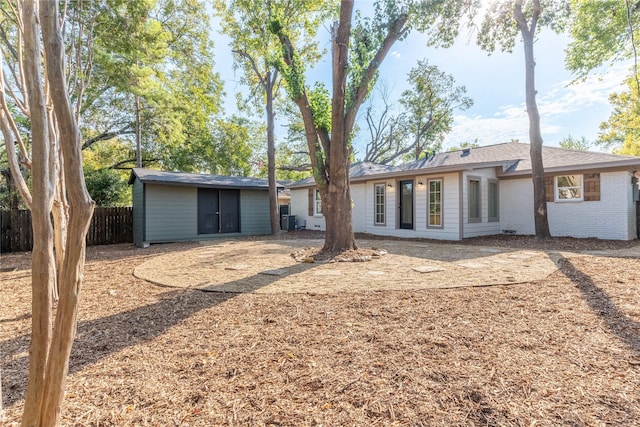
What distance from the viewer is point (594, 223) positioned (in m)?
9.48

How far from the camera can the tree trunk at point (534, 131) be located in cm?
930

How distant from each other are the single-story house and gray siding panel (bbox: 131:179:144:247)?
7576 millimetres

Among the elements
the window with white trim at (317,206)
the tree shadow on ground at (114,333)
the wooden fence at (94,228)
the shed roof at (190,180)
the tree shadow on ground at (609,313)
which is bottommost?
the tree shadow on ground at (114,333)

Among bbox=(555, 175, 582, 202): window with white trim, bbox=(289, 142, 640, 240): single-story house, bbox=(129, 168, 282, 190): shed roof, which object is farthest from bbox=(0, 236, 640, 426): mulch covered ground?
bbox=(555, 175, 582, 202): window with white trim

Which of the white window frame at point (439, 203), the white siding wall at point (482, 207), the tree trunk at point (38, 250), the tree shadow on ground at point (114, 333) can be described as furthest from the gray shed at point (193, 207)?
the tree trunk at point (38, 250)

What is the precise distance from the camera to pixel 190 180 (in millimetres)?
11023

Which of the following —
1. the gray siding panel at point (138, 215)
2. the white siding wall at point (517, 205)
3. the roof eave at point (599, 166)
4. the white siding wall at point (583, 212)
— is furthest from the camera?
the white siding wall at point (517, 205)

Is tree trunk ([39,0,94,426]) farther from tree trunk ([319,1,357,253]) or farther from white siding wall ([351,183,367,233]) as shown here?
white siding wall ([351,183,367,233])

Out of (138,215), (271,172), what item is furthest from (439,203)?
(138,215)

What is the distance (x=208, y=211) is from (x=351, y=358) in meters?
10.6

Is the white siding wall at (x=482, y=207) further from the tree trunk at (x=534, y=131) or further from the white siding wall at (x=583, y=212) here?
the tree trunk at (x=534, y=131)

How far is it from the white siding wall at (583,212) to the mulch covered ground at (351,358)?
6.98m

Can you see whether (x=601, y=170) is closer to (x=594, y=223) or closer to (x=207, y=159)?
(x=594, y=223)

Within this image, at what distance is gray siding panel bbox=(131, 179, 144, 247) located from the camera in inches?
400
